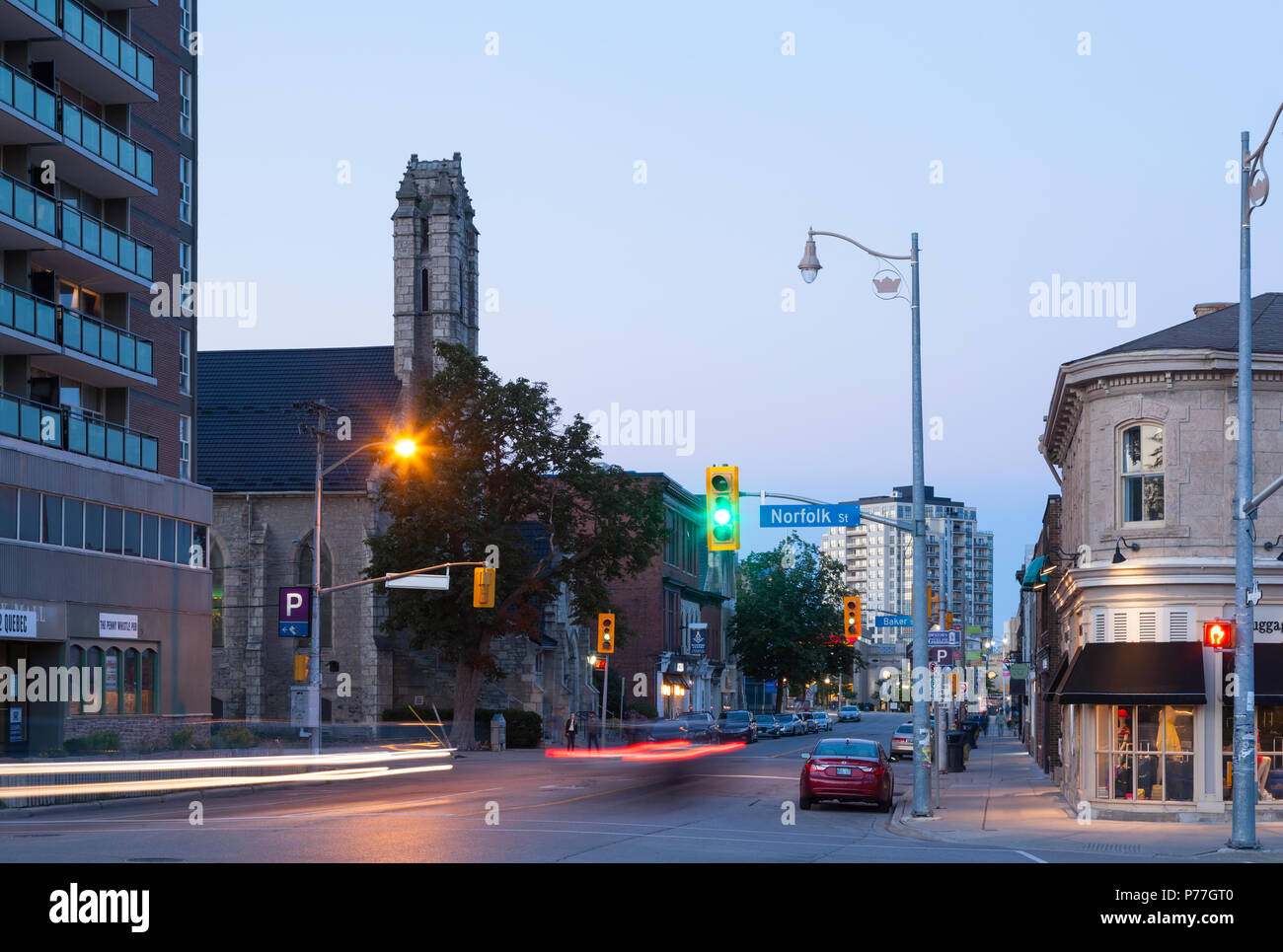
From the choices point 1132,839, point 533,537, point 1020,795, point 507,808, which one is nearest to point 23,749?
point 507,808

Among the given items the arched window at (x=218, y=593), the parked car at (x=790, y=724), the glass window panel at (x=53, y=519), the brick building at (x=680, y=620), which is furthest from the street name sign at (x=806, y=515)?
the parked car at (x=790, y=724)

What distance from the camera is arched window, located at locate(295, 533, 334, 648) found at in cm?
6869

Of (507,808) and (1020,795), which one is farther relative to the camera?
(1020,795)

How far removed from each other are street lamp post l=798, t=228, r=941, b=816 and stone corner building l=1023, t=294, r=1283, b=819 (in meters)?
2.78

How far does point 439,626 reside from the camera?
2331 inches

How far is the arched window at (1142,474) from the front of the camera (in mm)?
29516

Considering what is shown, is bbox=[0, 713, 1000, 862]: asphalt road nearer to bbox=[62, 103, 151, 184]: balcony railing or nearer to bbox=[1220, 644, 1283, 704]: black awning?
bbox=[1220, 644, 1283, 704]: black awning

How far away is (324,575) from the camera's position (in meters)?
68.7

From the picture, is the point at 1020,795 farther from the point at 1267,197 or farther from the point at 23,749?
the point at 23,749

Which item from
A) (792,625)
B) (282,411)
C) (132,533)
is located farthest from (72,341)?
(792,625)

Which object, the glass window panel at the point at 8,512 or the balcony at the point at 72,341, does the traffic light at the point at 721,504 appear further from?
the balcony at the point at 72,341

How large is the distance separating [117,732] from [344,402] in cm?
3204
